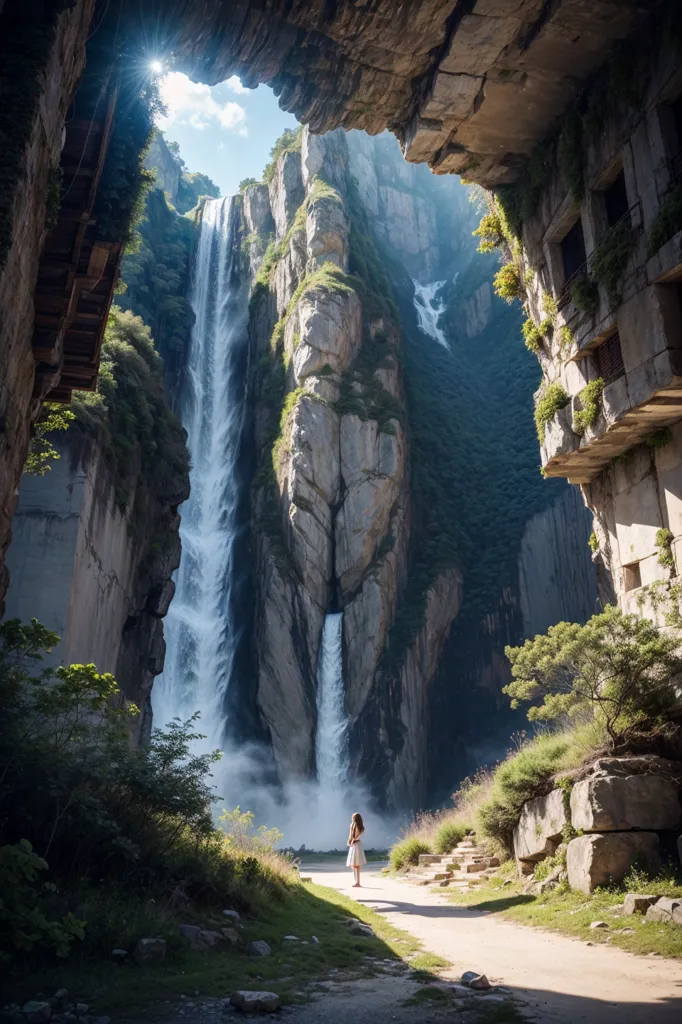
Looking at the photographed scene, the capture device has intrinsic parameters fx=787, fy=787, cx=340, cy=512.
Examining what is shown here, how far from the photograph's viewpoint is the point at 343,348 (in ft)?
145

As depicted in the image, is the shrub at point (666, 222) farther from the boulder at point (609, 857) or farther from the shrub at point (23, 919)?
the shrub at point (23, 919)

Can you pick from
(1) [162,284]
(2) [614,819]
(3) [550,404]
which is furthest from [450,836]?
(1) [162,284]

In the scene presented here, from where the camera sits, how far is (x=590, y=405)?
47.9ft

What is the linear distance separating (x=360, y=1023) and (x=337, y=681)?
1247 inches

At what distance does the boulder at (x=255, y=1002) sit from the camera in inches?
221

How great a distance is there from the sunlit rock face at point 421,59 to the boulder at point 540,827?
13170mm

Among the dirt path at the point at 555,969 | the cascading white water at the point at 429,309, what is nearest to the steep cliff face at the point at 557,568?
the cascading white water at the point at 429,309

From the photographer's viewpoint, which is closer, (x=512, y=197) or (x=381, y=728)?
(x=512, y=197)

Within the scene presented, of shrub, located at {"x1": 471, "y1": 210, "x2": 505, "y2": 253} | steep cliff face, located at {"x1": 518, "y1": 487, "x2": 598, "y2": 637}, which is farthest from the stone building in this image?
steep cliff face, located at {"x1": 518, "y1": 487, "x2": 598, "y2": 637}

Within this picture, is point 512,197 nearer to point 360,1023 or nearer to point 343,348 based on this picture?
point 360,1023

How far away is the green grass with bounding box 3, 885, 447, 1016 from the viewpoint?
5.77m

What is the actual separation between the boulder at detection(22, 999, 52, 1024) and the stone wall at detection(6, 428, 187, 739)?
8.77 m

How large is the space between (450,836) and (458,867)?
1797 millimetres

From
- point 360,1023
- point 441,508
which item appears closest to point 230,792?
point 441,508
